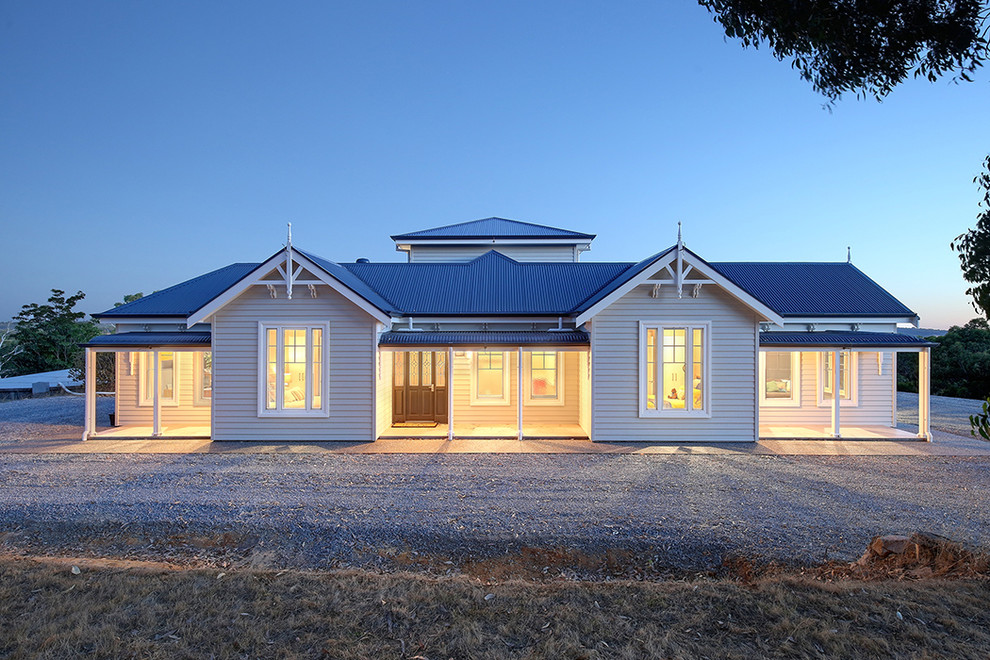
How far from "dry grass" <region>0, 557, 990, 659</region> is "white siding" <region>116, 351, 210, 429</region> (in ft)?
32.4

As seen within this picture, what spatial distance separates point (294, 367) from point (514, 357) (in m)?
6.08

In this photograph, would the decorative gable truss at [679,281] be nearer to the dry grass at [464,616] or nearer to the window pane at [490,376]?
the window pane at [490,376]

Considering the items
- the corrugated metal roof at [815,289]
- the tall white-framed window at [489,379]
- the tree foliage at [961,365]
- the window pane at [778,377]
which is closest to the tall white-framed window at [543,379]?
the tall white-framed window at [489,379]

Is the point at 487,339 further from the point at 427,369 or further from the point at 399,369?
the point at 399,369

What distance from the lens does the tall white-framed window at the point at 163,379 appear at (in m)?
14.2

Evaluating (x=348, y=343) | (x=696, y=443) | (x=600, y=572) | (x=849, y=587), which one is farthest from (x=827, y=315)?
(x=348, y=343)

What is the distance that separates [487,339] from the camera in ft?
43.0

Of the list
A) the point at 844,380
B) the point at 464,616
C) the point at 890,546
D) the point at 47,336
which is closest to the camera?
the point at 464,616

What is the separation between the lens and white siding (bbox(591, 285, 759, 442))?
12.4 meters

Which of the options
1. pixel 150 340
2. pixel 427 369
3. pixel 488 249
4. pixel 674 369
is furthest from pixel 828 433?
pixel 150 340

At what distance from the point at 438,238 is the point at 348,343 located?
37.6 ft

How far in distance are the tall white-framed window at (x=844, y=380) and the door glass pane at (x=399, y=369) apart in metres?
12.4

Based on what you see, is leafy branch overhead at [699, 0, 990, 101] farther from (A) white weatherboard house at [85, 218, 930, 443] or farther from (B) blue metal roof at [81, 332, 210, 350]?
(B) blue metal roof at [81, 332, 210, 350]

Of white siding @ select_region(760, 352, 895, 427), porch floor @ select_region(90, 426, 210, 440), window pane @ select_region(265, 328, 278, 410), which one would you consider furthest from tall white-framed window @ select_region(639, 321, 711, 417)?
porch floor @ select_region(90, 426, 210, 440)
